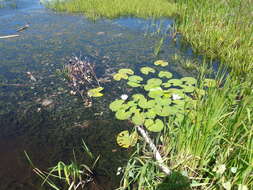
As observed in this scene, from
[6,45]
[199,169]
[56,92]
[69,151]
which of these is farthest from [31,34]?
[199,169]

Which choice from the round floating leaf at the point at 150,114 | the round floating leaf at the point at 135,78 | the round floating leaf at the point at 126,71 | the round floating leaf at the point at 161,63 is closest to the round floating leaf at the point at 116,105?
the round floating leaf at the point at 150,114

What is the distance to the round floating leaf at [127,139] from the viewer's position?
2.61 meters

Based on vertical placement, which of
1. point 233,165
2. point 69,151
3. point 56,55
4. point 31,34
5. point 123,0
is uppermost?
point 123,0

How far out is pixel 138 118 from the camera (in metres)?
2.95

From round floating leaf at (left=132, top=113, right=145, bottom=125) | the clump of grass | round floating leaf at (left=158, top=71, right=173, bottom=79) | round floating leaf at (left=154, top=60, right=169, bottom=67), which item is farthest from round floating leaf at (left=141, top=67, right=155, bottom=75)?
the clump of grass

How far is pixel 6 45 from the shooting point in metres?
5.06

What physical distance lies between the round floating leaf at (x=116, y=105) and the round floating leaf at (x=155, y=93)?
0.48 meters

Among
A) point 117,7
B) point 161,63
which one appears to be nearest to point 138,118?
point 161,63

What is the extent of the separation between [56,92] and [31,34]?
9.24 ft

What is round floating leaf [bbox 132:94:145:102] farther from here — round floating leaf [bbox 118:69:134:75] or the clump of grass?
the clump of grass

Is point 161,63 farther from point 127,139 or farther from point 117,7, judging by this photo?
point 117,7

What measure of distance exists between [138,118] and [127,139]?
15.8 inches

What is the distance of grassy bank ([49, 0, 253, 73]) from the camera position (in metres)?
4.13

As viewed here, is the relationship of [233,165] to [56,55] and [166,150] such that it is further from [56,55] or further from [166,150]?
[56,55]
